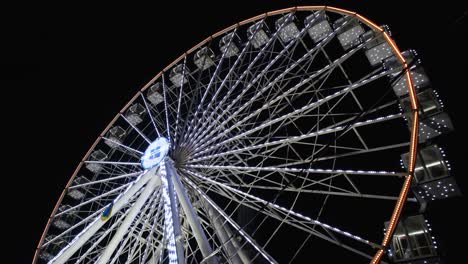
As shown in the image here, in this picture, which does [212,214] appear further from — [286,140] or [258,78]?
[258,78]

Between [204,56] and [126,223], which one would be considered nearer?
[126,223]

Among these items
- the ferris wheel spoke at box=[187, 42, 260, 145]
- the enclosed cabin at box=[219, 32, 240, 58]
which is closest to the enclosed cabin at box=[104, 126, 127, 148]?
the ferris wheel spoke at box=[187, 42, 260, 145]

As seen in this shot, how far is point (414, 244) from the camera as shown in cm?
798

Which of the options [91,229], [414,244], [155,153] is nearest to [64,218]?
[91,229]

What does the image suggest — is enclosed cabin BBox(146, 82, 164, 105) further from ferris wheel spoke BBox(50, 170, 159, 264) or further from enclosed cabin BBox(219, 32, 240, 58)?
ferris wheel spoke BBox(50, 170, 159, 264)

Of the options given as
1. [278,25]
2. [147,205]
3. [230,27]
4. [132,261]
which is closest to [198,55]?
[230,27]

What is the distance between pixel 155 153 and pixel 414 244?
21.9 ft

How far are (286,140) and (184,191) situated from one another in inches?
105

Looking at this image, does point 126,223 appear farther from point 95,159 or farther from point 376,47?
point 376,47

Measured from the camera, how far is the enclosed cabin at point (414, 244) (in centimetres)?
776

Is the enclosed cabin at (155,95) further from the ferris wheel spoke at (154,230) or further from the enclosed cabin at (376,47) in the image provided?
the enclosed cabin at (376,47)

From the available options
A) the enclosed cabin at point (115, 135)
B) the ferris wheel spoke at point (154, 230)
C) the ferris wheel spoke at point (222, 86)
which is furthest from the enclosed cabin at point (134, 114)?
the ferris wheel spoke at point (154, 230)

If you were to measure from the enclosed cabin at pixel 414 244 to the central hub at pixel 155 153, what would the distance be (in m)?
5.79

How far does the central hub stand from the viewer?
445 inches
